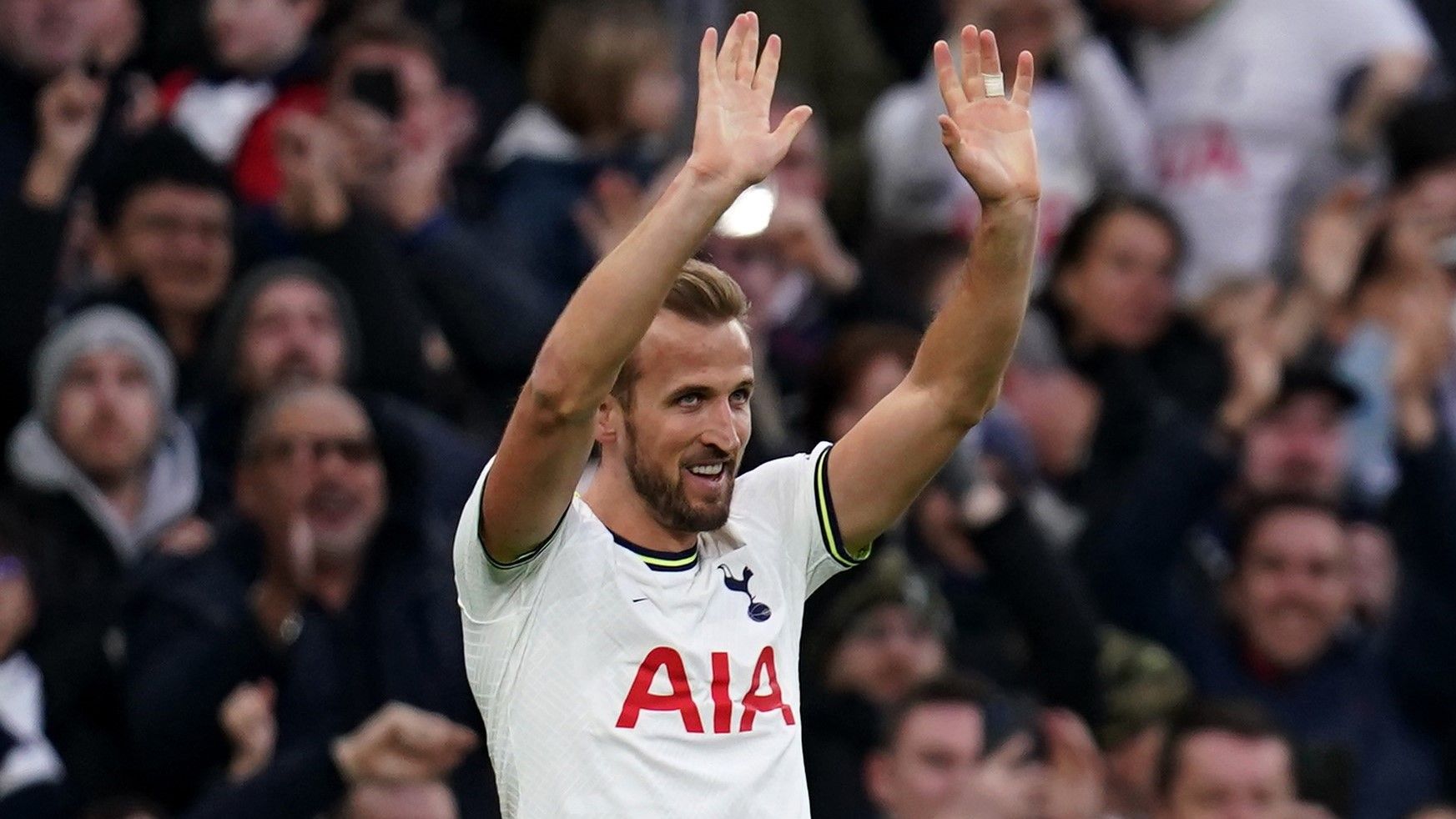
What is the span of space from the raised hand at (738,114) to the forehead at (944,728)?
3055mm

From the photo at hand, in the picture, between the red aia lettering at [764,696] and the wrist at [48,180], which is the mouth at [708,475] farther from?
the wrist at [48,180]

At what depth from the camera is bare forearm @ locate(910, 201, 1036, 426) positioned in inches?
185

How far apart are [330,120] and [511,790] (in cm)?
396

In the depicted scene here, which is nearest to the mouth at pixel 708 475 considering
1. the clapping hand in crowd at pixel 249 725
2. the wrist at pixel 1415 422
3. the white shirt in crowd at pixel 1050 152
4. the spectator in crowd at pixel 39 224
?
the clapping hand in crowd at pixel 249 725

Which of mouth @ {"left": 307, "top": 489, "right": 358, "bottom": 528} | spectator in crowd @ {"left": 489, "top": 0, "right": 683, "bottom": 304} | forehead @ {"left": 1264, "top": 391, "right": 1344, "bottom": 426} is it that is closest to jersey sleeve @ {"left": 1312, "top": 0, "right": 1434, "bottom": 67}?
forehead @ {"left": 1264, "top": 391, "right": 1344, "bottom": 426}

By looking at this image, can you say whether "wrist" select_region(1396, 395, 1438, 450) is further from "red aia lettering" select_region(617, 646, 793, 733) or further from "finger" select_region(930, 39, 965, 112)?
"red aia lettering" select_region(617, 646, 793, 733)

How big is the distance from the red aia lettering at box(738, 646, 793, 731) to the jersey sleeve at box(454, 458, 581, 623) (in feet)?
1.29

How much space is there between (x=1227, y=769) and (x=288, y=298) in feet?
9.45

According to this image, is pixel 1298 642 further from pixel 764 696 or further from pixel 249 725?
pixel 764 696

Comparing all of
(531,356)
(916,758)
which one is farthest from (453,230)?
(916,758)

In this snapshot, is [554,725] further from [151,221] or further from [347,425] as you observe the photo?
[151,221]

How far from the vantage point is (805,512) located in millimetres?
4887

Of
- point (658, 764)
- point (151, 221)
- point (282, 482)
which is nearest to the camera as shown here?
point (658, 764)

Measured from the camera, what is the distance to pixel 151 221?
794cm
